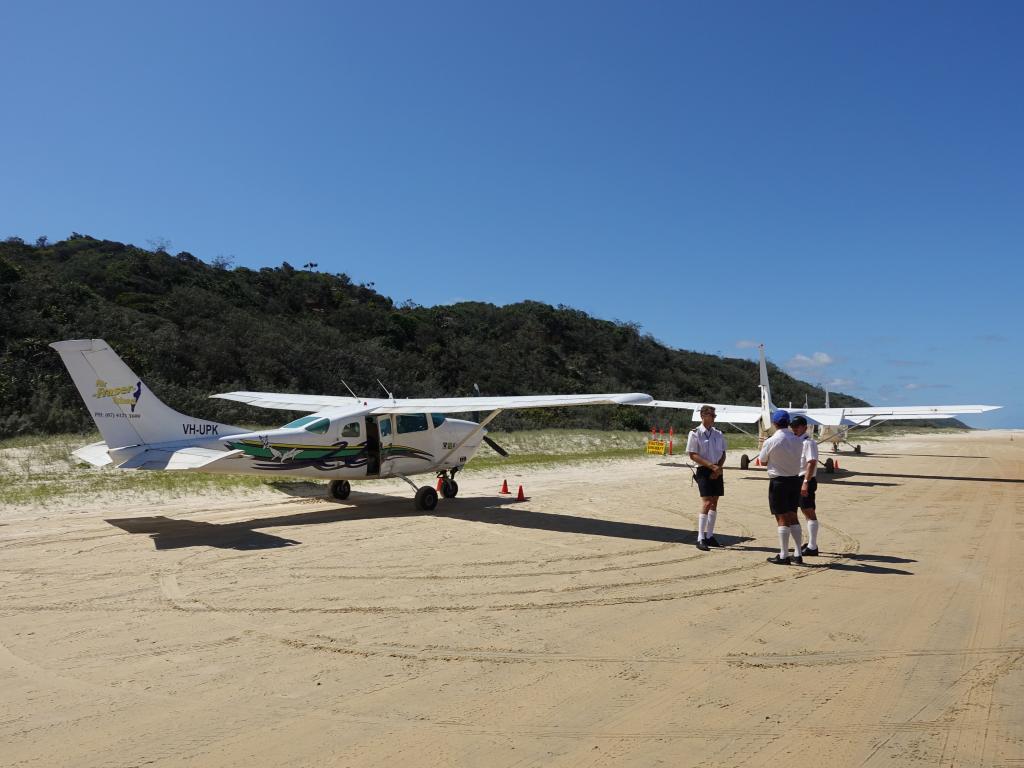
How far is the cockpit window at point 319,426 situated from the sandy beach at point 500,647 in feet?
6.11

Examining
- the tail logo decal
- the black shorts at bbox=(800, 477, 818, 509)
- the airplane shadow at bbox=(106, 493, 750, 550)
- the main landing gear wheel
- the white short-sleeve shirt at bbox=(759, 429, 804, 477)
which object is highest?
the tail logo decal

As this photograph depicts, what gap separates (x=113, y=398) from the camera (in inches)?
370

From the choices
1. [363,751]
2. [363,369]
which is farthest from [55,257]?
[363,751]

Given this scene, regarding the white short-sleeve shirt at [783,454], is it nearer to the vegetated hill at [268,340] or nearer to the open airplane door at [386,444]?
the open airplane door at [386,444]

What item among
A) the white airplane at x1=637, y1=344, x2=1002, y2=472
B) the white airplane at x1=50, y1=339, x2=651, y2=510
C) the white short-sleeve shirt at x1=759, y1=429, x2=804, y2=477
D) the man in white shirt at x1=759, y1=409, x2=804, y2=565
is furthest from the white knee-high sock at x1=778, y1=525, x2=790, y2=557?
the white airplane at x1=637, y1=344, x2=1002, y2=472

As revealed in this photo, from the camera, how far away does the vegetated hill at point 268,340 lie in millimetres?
24812

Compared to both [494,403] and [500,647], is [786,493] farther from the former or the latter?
[494,403]

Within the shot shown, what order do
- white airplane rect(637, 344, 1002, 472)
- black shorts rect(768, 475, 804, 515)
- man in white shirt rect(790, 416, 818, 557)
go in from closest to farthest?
black shorts rect(768, 475, 804, 515) < man in white shirt rect(790, 416, 818, 557) < white airplane rect(637, 344, 1002, 472)

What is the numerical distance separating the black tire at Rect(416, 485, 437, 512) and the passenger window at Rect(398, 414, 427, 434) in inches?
51.6

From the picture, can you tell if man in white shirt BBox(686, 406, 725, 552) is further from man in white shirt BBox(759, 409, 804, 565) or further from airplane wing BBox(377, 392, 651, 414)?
airplane wing BBox(377, 392, 651, 414)

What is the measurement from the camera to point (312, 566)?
7.17 m

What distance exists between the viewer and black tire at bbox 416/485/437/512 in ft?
37.2

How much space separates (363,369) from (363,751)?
3376cm

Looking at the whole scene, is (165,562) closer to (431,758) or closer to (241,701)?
(241,701)
